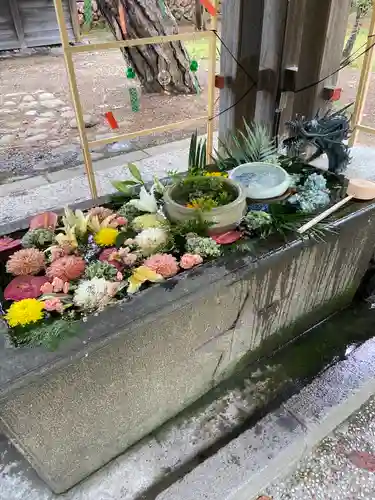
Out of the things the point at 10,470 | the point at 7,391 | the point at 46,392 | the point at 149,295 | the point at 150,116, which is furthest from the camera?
the point at 150,116

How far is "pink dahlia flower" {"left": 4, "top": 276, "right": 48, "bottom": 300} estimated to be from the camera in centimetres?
148

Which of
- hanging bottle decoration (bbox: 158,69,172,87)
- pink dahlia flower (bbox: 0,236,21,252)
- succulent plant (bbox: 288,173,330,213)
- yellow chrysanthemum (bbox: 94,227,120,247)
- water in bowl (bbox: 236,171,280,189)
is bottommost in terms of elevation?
hanging bottle decoration (bbox: 158,69,172,87)

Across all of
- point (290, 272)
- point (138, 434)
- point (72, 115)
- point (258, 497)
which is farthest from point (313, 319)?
point (72, 115)

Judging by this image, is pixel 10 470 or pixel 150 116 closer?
pixel 10 470

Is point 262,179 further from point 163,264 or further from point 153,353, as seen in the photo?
point 153,353

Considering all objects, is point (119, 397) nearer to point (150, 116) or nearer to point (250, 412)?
point (250, 412)

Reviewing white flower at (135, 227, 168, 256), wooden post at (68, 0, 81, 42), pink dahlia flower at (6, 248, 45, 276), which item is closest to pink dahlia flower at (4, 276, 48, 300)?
pink dahlia flower at (6, 248, 45, 276)

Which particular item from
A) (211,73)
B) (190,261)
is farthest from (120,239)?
(211,73)

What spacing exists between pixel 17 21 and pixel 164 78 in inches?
262

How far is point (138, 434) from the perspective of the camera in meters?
1.78

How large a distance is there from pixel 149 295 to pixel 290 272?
733 mm

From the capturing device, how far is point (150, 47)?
6879 millimetres

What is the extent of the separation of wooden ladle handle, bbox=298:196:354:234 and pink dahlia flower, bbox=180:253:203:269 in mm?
508

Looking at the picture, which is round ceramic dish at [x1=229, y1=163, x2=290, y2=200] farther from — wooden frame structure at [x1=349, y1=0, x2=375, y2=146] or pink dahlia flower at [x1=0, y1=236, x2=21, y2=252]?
wooden frame structure at [x1=349, y1=0, x2=375, y2=146]
